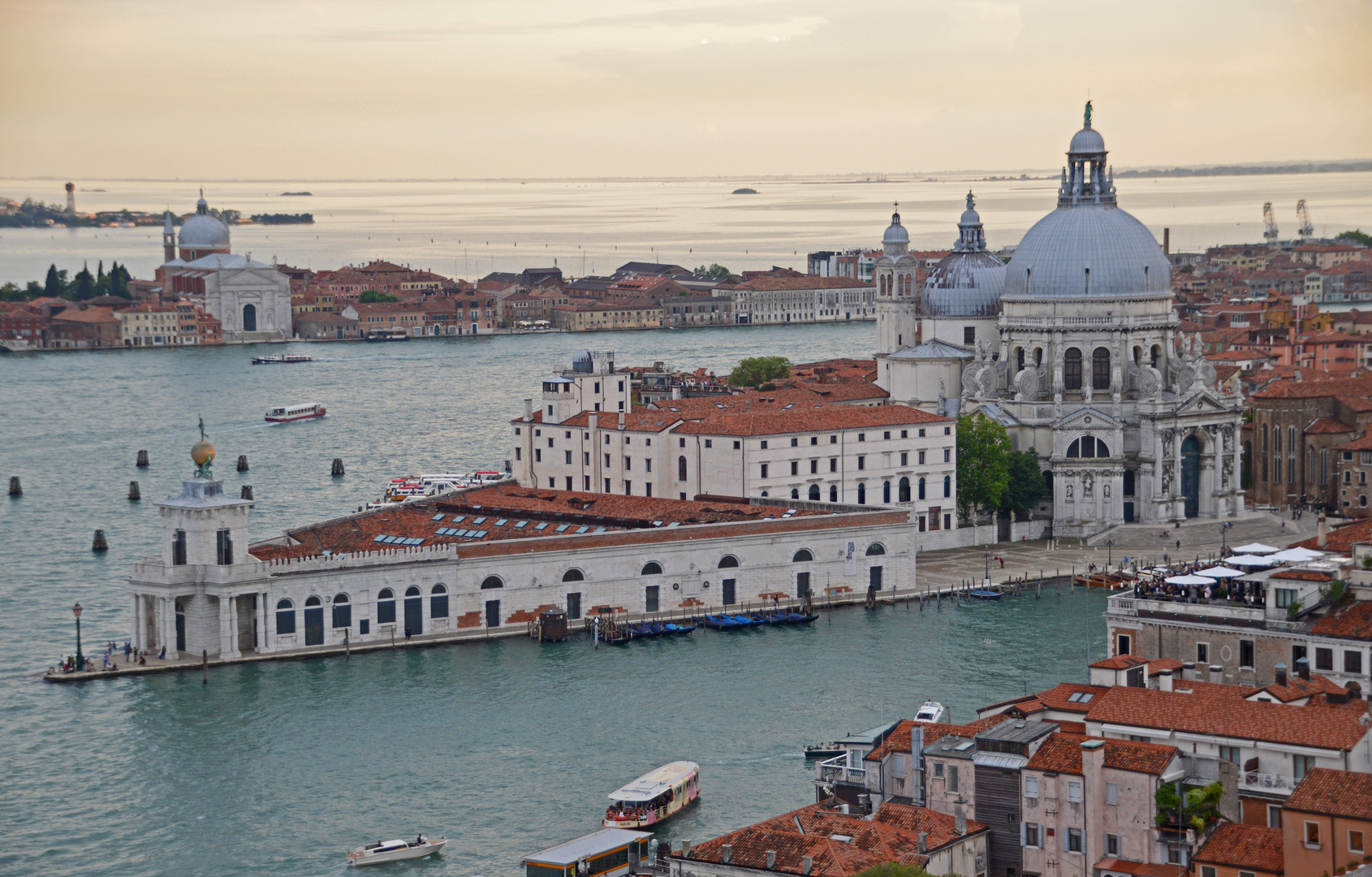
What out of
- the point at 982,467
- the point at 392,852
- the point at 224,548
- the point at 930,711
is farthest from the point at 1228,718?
the point at 982,467

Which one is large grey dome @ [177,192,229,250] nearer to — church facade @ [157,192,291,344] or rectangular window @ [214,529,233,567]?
church facade @ [157,192,291,344]

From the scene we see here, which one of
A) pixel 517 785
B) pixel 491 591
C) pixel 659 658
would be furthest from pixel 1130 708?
pixel 491 591

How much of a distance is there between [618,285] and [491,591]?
487 feet

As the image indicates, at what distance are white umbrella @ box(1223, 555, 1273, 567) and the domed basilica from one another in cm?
2439

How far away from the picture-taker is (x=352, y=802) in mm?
32094

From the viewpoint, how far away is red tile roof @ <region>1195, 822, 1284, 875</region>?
22.1 metres

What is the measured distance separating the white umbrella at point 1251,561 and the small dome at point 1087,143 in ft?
103

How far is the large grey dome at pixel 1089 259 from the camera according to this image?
60875 millimetres

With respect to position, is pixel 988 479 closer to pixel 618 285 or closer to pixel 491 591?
pixel 491 591

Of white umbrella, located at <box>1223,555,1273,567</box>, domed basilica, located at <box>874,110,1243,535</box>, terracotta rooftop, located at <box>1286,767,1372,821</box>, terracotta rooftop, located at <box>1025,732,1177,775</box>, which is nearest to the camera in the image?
terracotta rooftop, located at <box>1286,767,1372,821</box>

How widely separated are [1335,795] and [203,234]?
159 m

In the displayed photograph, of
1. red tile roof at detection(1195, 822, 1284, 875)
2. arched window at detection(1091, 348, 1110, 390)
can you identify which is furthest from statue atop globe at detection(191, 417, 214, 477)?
arched window at detection(1091, 348, 1110, 390)

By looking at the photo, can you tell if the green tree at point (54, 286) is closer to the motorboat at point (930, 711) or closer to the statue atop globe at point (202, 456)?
the statue atop globe at point (202, 456)

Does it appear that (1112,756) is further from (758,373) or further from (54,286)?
(54,286)
